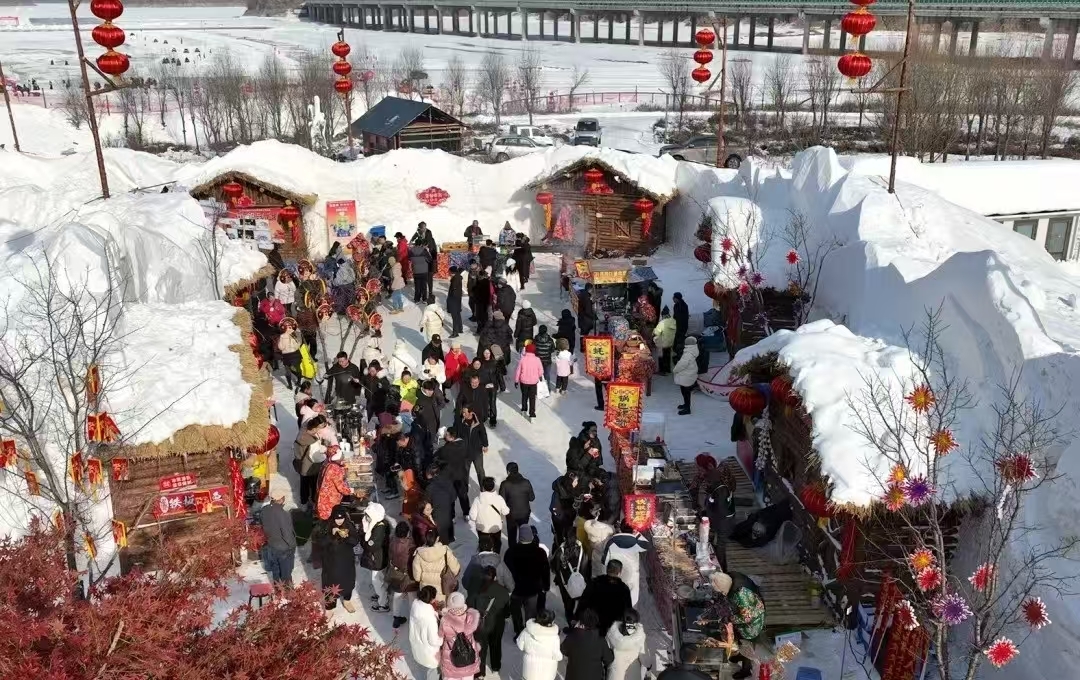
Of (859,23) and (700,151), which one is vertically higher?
(859,23)

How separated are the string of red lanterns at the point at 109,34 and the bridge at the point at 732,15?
10.7m

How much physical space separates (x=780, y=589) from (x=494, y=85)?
39163 millimetres

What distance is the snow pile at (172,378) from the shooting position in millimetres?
8742

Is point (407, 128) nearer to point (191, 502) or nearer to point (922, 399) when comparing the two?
point (191, 502)

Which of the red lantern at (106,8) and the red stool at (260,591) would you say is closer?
the red stool at (260,591)

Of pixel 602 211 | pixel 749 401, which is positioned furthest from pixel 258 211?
pixel 749 401

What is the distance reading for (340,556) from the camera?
820cm

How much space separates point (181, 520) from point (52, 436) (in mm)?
1548

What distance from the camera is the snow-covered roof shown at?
19031mm

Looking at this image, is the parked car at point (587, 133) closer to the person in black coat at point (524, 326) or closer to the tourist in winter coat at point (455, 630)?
the person in black coat at point (524, 326)

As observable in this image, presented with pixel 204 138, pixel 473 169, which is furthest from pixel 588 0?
pixel 473 169

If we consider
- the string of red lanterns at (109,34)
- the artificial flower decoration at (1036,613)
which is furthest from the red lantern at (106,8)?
the artificial flower decoration at (1036,613)

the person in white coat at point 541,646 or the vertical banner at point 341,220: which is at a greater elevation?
the person in white coat at point 541,646

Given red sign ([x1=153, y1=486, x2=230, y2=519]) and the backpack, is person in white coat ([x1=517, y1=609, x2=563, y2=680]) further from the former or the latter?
red sign ([x1=153, y1=486, x2=230, y2=519])
